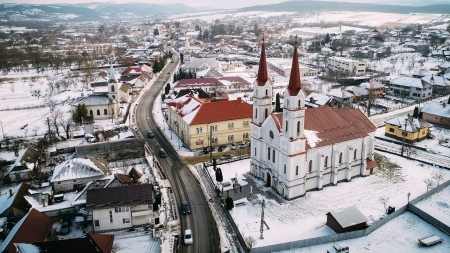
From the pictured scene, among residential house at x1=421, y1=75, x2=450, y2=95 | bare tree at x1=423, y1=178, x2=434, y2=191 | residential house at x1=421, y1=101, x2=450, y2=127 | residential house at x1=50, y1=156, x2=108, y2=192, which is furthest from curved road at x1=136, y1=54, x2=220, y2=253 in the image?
residential house at x1=421, y1=75, x2=450, y2=95

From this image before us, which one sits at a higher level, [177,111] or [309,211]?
[177,111]

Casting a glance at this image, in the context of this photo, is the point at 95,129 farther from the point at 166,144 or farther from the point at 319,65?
the point at 319,65

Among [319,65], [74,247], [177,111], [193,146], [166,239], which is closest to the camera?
[74,247]

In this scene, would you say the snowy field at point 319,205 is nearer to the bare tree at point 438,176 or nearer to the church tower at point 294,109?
the bare tree at point 438,176

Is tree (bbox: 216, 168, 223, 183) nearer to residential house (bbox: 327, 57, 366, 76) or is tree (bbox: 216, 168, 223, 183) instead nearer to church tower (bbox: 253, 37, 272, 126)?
church tower (bbox: 253, 37, 272, 126)

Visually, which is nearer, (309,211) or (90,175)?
(309,211)

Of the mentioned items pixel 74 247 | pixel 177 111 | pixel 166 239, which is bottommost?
pixel 166 239

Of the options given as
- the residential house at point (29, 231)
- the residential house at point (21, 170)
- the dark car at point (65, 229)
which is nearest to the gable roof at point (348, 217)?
the dark car at point (65, 229)

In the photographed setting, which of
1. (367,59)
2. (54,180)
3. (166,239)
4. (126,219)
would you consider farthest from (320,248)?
(367,59)

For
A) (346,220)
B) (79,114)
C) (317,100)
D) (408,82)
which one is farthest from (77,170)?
(408,82)
